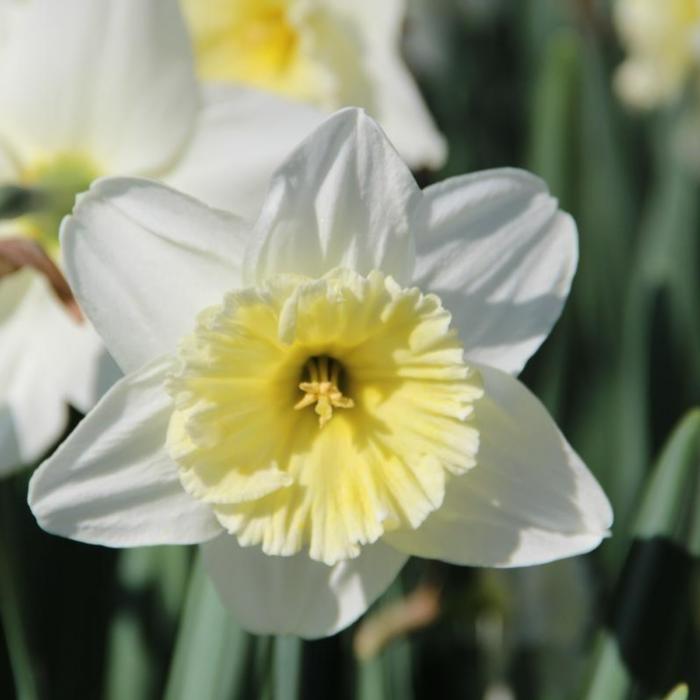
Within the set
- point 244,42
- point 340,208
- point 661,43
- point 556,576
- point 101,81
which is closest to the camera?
point 340,208

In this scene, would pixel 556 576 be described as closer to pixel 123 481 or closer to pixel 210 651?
pixel 210 651

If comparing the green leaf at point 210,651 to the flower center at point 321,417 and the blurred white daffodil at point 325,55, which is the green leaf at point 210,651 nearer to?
the flower center at point 321,417

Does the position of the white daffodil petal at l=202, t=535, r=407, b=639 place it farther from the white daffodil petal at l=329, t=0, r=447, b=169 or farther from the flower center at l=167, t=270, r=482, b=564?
the white daffodil petal at l=329, t=0, r=447, b=169

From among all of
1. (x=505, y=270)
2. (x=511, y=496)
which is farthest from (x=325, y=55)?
(x=511, y=496)

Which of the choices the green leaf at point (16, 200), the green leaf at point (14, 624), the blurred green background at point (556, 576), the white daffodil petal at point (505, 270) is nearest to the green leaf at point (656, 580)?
the blurred green background at point (556, 576)

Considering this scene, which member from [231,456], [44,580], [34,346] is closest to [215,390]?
[231,456]

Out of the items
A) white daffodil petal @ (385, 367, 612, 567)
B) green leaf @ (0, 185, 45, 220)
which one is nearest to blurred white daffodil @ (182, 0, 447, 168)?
green leaf @ (0, 185, 45, 220)

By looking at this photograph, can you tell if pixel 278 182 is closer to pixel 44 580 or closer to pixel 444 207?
pixel 444 207
